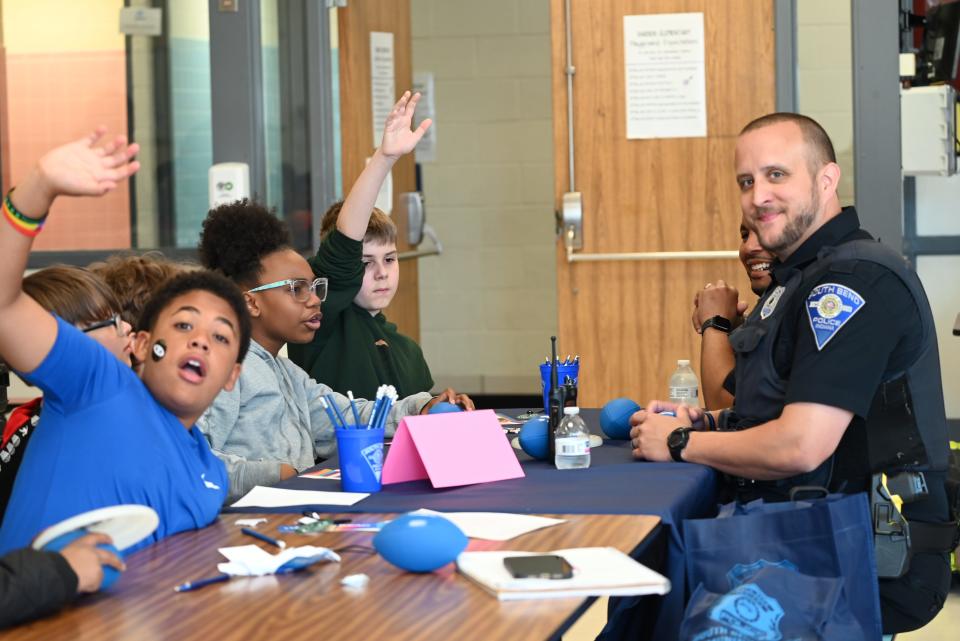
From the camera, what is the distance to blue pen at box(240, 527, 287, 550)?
1.73 m

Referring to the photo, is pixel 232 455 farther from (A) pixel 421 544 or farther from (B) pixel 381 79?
(B) pixel 381 79

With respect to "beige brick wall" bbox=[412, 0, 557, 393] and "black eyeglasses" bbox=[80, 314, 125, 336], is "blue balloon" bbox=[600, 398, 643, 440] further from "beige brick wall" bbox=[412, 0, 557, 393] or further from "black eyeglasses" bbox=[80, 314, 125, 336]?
"beige brick wall" bbox=[412, 0, 557, 393]

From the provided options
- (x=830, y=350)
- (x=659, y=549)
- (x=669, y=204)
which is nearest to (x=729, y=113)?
(x=669, y=204)

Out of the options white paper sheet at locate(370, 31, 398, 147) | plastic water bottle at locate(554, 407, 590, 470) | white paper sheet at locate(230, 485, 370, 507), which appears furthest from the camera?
white paper sheet at locate(370, 31, 398, 147)

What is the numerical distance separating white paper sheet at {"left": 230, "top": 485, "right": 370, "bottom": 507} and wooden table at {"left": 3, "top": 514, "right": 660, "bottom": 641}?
0.99 ft

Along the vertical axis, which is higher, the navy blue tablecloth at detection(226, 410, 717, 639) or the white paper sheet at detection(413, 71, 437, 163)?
the white paper sheet at detection(413, 71, 437, 163)

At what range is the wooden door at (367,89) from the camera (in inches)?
194

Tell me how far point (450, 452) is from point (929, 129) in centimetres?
305

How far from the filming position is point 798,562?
1994 millimetres

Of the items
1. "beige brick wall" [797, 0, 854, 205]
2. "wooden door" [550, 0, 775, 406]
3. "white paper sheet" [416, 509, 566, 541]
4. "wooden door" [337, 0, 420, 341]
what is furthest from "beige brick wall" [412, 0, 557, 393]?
"white paper sheet" [416, 509, 566, 541]

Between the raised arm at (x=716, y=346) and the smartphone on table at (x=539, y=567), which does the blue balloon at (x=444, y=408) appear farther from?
the smartphone on table at (x=539, y=567)

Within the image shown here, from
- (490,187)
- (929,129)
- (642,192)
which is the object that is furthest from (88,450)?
(490,187)

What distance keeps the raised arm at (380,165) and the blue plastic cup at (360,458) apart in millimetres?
1108

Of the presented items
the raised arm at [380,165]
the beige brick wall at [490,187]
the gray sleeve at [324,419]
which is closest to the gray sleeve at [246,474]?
the gray sleeve at [324,419]
